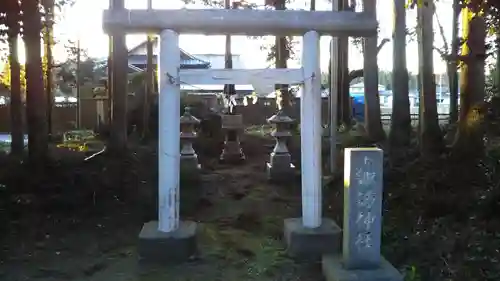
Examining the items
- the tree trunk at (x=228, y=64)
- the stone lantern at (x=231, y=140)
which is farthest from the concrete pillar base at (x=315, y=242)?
the tree trunk at (x=228, y=64)

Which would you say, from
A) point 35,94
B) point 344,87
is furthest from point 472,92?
point 344,87

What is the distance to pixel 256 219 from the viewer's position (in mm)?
9000

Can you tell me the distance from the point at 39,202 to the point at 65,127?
20.6 metres

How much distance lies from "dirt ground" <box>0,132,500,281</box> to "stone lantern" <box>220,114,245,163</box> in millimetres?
3208

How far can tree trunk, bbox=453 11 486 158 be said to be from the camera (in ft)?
30.4

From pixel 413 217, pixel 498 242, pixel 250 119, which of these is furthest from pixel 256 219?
pixel 250 119

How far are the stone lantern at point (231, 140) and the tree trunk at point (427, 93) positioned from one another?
5441mm

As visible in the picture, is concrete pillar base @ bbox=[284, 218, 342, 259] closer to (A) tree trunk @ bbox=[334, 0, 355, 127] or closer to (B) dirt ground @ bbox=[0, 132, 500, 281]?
(B) dirt ground @ bbox=[0, 132, 500, 281]

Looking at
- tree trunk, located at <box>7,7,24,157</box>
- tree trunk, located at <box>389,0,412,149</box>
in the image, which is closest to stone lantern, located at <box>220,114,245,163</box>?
tree trunk, located at <box>389,0,412,149</box>

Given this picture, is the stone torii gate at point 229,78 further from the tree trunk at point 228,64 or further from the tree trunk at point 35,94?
the tree trunk at point 228,64

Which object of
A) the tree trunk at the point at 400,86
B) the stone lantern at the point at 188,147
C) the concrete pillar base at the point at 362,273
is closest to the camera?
the concrete pillar base at the point at 362,273

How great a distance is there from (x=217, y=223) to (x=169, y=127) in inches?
107

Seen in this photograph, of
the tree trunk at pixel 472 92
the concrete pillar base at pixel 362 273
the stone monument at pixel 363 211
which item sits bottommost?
the concrete pillar base at pixel 362 273

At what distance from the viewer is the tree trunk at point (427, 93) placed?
1112 cm
